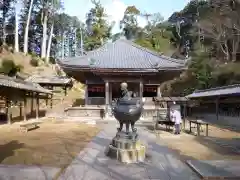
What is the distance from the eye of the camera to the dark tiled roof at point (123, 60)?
24.6 metres

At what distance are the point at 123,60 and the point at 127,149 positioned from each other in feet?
65.9

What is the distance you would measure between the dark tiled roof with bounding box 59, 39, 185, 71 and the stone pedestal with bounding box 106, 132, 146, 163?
16.3 m

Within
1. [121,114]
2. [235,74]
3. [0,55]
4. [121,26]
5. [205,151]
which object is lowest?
[205,151]

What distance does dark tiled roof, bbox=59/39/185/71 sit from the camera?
2459cm

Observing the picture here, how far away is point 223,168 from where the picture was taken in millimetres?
6500

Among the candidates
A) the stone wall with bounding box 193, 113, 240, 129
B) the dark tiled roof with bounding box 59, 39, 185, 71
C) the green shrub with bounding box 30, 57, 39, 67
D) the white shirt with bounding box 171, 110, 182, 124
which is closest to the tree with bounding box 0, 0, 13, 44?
the green shrub with bounding box 30, 57, 39, 67

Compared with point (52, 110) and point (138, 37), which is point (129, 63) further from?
point (138, 37)

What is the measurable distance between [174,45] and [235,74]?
3017 centimetres

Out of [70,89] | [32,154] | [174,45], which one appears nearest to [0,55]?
[70,89]

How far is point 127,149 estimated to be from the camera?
7.44 metres

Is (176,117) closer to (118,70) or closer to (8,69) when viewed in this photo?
(118,70)

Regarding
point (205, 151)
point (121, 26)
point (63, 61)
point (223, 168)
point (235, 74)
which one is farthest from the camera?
point (121, 26)

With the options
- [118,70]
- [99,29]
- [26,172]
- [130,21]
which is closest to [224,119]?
[118,70]

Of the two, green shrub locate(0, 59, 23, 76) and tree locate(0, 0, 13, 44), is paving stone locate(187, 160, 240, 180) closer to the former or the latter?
green shrub locate(0, 59, 23, 76)
